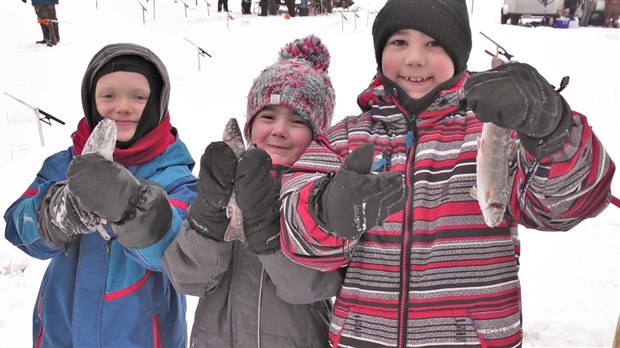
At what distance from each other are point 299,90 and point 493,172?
81cm

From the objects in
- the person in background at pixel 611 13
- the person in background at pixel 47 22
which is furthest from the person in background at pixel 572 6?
the person in background at pixel 47 22

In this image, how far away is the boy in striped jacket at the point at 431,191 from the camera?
131 cm

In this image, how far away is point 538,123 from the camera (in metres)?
1.25

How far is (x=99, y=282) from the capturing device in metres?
1.93

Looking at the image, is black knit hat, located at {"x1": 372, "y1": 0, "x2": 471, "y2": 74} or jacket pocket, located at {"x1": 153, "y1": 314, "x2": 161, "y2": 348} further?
jacket pocket, located at {"x1": 153, "y1": 314, "x2": 161, "y2": 348}

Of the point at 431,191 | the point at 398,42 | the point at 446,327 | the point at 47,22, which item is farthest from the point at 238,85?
the point at 446,327

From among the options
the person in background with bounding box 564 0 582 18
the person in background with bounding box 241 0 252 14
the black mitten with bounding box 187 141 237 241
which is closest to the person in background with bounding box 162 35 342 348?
the black mitten with bounding box 187 141 237 241

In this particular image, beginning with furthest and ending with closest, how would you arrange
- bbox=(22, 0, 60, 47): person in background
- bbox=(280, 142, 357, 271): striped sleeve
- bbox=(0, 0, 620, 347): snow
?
bbox=(22, 0, 60, 47): person in background, bbox=(0, 0, 620, 347): snow, bbox=(280, 142, 357, 271): striped sleeve

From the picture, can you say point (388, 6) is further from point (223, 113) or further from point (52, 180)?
point (223, 113)

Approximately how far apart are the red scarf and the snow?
172 cm

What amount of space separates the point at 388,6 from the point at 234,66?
835cm

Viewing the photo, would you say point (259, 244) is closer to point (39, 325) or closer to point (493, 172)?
point (493, 172)

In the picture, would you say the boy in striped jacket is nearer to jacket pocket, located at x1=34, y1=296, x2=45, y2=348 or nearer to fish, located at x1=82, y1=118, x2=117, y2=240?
fish, located at x1=82, y1=118, x2=117, y2=240

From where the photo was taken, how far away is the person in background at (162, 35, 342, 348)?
1.56 meters
